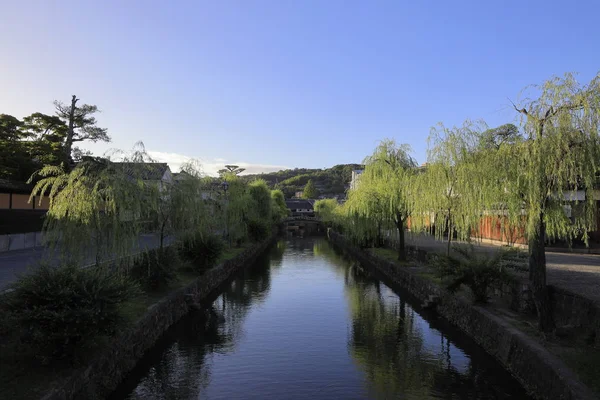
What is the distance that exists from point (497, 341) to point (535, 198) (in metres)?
3.58

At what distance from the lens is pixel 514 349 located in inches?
366

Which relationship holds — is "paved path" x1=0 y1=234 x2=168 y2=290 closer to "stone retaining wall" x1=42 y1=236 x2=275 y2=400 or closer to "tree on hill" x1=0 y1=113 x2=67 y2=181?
"stone retaining wall" x1=42 y1=236 x2=275 y2=400

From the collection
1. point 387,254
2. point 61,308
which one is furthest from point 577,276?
point 61,308

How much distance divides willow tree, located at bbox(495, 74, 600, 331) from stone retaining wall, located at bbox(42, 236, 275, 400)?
28.5ft

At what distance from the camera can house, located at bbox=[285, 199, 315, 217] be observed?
11800cm

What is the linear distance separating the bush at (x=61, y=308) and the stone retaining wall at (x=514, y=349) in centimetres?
748

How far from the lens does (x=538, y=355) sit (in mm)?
8078

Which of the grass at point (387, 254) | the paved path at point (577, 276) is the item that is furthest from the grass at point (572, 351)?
the grass at point (387, 254)

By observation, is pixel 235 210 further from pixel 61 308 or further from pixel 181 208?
pixel 61 308

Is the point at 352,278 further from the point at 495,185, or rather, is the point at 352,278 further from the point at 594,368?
the point at 594,368

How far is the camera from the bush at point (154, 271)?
1402cm

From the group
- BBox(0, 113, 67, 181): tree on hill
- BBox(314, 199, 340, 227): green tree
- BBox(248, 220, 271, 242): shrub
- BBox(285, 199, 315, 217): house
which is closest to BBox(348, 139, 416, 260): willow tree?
BBox(248, 220, 271, 242): shrub

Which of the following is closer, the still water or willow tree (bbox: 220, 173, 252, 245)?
the still water

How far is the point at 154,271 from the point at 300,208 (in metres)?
106
